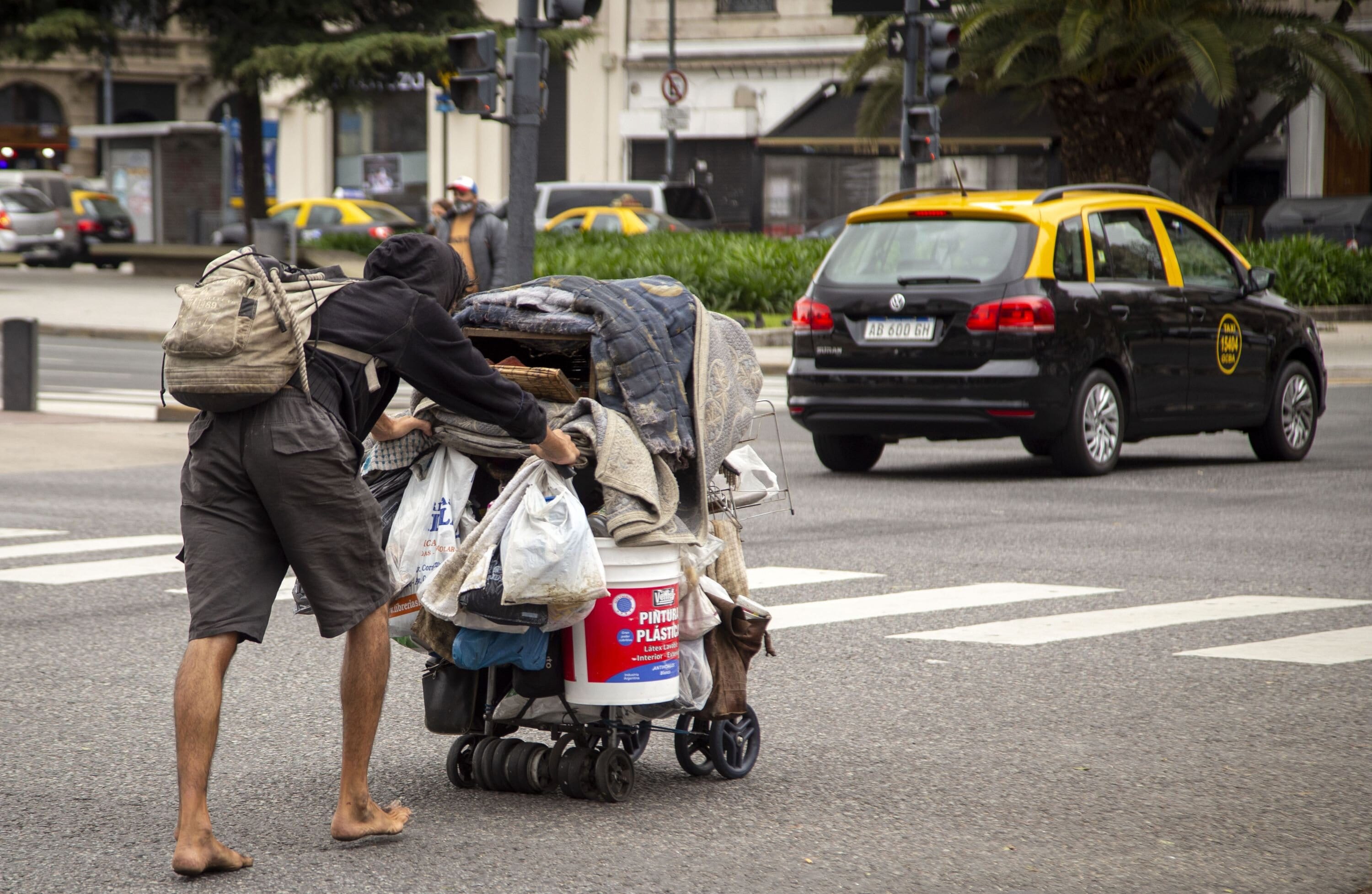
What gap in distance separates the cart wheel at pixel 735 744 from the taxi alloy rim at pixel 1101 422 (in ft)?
23.9

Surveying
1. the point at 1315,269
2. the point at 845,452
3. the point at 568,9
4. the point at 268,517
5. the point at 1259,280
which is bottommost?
the point at 845,452

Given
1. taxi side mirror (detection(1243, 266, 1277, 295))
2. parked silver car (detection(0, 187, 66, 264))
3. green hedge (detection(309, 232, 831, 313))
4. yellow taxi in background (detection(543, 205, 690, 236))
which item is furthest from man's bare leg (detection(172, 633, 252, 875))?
parked silver car (detection(0, 187, 66, 264))

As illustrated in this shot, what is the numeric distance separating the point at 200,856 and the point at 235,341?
112cm

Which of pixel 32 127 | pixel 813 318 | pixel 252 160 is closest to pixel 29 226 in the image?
pixel 252 160

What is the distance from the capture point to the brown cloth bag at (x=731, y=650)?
5.13 meters

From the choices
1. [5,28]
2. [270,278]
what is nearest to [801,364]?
[270,278]

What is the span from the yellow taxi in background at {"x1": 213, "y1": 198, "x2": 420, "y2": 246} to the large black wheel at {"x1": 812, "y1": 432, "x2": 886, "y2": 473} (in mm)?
24674

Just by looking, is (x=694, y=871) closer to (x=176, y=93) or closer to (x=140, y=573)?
(x=140, y=573)

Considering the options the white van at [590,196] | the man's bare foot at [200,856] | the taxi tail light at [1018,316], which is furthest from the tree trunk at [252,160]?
the man's bare foot at [200,856]

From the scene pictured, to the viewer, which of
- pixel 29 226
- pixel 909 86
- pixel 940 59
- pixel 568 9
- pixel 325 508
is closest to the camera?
pixel 325 508

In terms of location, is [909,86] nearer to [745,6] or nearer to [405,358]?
[405,358]

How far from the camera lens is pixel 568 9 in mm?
15359

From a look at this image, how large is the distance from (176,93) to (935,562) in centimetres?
5531

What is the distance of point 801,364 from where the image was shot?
41.3ft
